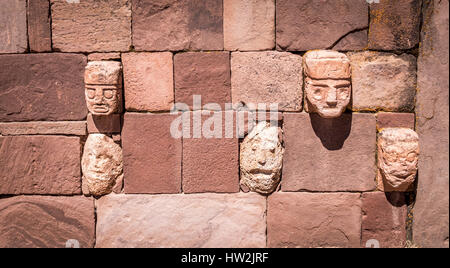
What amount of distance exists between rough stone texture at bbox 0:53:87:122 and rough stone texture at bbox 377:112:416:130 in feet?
9.95

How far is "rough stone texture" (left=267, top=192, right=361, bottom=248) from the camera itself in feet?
10.9

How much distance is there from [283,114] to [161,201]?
1551mm

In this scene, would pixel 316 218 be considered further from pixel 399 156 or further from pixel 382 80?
pixel 382 80

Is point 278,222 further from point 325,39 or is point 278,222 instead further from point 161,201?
point 325,39

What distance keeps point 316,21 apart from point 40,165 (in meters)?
3.18

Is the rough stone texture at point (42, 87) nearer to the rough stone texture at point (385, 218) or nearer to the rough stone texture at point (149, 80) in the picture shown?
the rough stone texture at point (149, 80)

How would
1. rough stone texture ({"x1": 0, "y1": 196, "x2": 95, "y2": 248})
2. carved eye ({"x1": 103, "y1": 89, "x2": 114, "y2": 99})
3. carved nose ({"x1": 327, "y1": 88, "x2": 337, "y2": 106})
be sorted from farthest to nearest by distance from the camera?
1. rough stone texture ({"x1": 0, "y1": 196, "x2": 95, "y2": 248})
2. carved eye ({"x1": 103, "y1": 89, "x2": 114, "y2": 99})
3. carved nose ({"x1": 327, "y1": 88, "x2": 337, "y2": 106})

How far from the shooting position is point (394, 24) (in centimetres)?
317

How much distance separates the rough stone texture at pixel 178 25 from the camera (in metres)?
3.17

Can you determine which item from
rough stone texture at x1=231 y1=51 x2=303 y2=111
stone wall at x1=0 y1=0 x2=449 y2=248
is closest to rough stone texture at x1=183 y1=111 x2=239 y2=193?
stone wall at x1=0 y1=0 x2=449 y2=248

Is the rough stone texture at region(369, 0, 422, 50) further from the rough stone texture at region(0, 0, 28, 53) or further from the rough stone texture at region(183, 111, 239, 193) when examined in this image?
the rough stone texture at region(0, 0, 28, 53)

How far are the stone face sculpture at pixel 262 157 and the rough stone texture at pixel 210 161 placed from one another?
0.38 ft

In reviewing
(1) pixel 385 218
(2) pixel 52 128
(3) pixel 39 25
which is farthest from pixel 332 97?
(3) pixel 39 25

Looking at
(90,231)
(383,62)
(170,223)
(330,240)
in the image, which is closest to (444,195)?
(330,240)
